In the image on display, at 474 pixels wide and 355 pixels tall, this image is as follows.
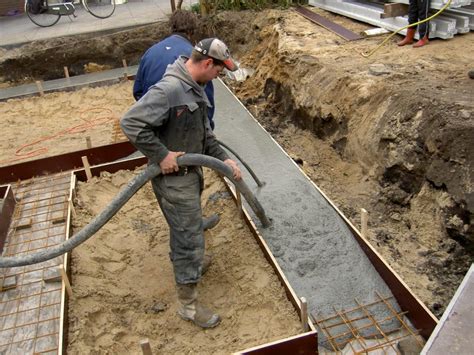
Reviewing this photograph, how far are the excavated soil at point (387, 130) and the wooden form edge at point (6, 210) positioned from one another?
2408 mm

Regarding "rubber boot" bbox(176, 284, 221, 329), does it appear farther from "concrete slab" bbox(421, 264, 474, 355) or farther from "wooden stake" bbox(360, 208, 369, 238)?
"concrete slab" bbox(421, 264, 474, 355)

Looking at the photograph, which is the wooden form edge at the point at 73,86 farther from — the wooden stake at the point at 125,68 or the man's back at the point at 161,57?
the man's back at the point at 161,57

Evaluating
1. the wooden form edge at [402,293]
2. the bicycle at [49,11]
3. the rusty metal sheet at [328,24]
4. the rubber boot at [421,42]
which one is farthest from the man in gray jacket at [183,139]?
the bicycle at [49,11]

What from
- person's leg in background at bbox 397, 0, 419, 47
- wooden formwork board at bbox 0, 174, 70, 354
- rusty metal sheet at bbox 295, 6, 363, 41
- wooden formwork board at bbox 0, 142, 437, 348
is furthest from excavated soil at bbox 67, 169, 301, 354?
rusty metal sheet at bbox 295, 6, 363, 41

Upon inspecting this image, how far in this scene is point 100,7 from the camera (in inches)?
471

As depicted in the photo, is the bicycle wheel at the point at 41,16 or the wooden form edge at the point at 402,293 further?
the bicycle wheel at the point at 41,16

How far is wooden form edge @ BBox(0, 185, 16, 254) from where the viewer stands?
4502 millimetres

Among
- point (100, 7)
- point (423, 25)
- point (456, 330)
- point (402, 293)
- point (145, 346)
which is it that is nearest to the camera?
point (456, 330)

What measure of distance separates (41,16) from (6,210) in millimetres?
7972

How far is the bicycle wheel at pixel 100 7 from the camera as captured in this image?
10.9m

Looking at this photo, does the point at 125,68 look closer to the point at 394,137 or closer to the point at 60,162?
the point at 60,162

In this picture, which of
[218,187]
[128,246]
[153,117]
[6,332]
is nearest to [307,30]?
[218,187]


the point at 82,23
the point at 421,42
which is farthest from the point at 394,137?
the point at 82,23

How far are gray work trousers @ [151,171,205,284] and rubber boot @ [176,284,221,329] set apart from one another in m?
0.15
